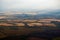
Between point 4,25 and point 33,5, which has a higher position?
point 33,5

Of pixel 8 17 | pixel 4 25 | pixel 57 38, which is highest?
pixel 8 17

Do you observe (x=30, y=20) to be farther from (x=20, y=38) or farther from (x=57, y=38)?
(x=57, y=38)

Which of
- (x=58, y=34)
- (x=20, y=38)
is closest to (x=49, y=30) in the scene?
(x=58, y=34)

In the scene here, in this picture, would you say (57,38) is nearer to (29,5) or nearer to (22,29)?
(22,29)

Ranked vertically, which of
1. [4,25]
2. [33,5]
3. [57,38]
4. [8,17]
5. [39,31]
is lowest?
[57,38]

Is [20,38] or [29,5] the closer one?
[20,38]

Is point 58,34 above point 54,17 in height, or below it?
below

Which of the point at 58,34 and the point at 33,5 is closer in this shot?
the point at 58,34

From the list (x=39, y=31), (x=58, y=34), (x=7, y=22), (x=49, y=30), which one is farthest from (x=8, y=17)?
(x=58, y=34)
